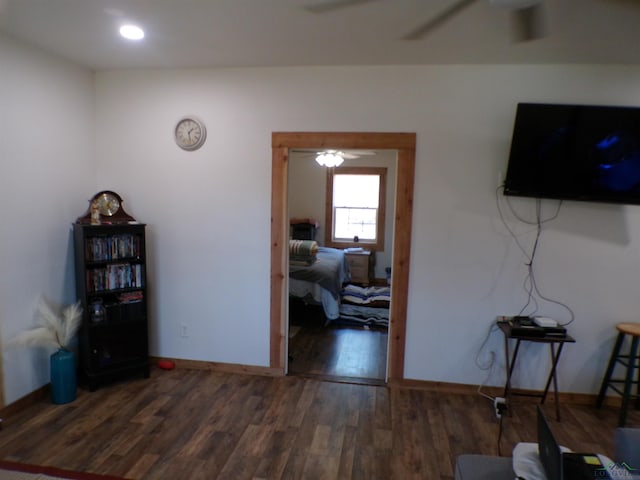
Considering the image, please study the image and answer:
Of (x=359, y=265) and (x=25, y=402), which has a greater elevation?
(x=359, y=265)

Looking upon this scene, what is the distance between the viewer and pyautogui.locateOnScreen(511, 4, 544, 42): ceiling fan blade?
203cm

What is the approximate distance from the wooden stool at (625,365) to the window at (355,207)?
4.32 meters

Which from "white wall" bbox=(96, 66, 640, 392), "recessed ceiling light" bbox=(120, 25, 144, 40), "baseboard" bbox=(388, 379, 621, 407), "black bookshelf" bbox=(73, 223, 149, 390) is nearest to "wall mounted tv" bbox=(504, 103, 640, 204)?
"white wall" bbox=(96, 66, 640, 392)

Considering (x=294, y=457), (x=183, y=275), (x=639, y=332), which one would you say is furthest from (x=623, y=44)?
(x=183, y=275)

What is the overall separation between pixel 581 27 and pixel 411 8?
1.03m

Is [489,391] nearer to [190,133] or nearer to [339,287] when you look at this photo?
[339,287]

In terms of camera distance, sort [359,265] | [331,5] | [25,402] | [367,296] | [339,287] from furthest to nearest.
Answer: [359,265] → [367,296] → [339,287] → [25,402] → [331,5]

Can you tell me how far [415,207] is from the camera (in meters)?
3.03

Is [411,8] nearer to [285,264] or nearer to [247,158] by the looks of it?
[247,158]

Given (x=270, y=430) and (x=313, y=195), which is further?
(x=313, y=195)

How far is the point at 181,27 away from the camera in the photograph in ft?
7.70

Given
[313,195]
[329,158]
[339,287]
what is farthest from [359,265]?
[329,158]

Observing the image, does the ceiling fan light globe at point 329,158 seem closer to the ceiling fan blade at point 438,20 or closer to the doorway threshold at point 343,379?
the ceiling fan blade at point 438,20

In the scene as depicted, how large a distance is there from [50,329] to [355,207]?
520 cm
